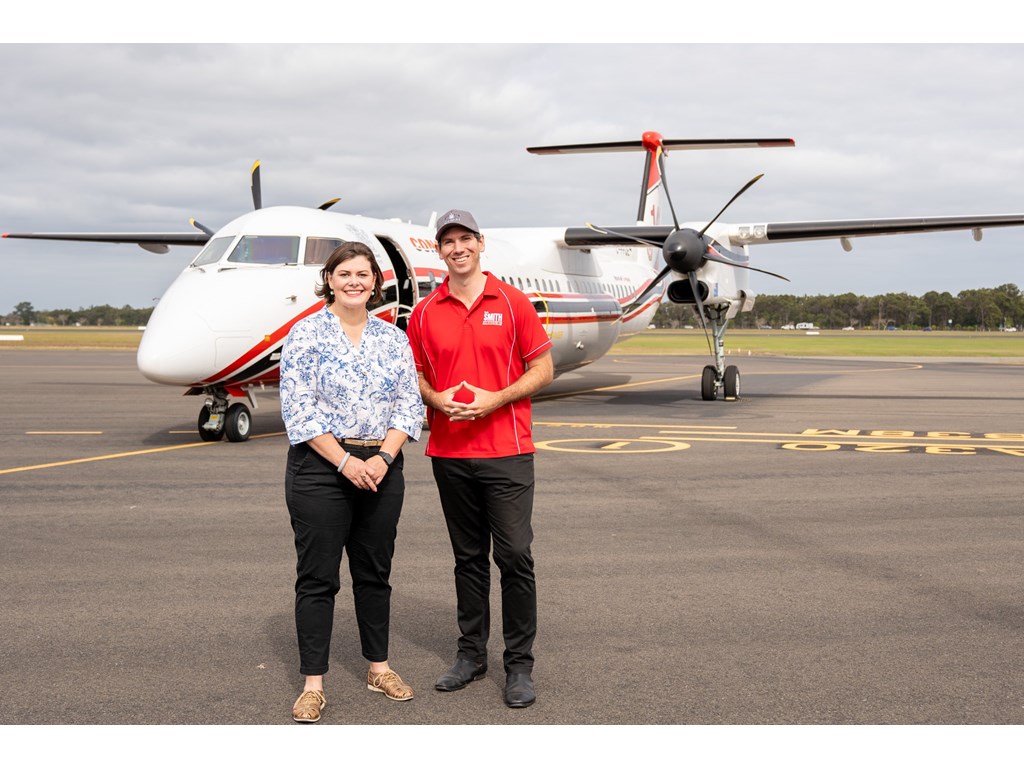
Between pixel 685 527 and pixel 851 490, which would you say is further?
pixel 851 490

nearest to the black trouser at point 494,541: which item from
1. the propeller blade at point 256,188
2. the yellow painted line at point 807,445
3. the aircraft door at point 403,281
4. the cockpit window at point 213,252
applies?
the yellow painted line at point 807,445

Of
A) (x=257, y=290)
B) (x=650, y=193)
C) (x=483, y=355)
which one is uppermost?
(x=650, y=193)

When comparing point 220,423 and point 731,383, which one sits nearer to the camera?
point 220,423

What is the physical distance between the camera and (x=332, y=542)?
4.12 metres

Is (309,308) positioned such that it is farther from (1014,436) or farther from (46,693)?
(1014,436)

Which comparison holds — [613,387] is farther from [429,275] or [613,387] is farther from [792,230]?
[429,275]

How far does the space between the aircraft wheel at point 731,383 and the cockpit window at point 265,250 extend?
33.6ft

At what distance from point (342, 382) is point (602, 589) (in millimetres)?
2490

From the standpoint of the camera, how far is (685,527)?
7.59m

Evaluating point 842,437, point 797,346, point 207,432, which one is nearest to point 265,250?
point 207,432

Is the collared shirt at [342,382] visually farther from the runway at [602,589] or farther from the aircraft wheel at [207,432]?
the aircraft wheel at [207,432]

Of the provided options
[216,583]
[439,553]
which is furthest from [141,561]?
[439,553]

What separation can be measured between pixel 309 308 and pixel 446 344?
8.64m

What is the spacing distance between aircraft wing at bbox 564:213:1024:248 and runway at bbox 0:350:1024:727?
28.1 ft
